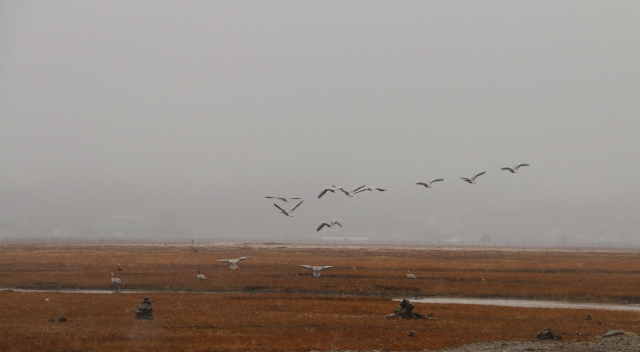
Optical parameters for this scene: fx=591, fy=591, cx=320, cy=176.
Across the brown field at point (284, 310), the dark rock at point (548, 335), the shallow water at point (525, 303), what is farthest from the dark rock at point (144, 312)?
the shallow water at point (525, 303)

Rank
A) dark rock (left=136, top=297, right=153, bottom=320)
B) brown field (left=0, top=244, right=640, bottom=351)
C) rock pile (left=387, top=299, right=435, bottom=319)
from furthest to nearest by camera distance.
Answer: rock pile (left=387, top=299, right=435, bottom=319), dark rock (left=136, top=297, right=153, bottom=320), brown field (left=0, top=244, right=640, bottom=351)

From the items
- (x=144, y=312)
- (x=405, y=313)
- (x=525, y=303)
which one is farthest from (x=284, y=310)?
(x=525, y=303)

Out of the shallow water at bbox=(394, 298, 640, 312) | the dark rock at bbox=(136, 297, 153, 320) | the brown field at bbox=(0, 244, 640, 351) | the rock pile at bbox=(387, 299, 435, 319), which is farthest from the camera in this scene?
the shallow water at bbox=(394, 298, 640, 312)

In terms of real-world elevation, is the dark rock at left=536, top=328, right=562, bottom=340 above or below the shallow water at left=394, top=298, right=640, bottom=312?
above

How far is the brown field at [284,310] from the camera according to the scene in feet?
94.1

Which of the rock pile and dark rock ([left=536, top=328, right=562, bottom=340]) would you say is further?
the rock pile

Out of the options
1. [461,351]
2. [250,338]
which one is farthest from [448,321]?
[250,338]

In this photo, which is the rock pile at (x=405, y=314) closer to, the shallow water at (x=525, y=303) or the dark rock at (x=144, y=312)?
the shallow water at (x=525, y=303)

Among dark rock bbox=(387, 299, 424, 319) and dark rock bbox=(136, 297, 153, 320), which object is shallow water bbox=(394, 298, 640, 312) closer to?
dark rock bbox=(387, 299, 424, 319)

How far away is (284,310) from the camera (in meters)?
39.0

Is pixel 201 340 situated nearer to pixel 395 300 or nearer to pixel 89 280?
pixel 395 300

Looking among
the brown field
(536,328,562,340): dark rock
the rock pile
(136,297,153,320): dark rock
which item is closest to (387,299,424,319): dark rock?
the rock pile

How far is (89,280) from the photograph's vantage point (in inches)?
2196

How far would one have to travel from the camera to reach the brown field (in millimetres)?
28688
